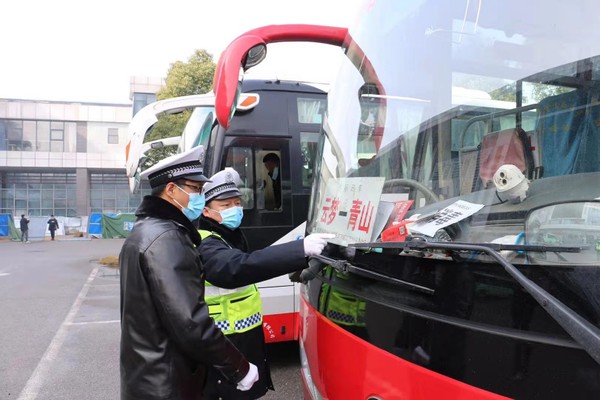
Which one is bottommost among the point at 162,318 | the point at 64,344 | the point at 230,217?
the point at 64,344

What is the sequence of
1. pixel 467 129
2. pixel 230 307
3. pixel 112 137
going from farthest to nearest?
1. pixel 112 137
2. pixel 230 307
3. pixel 467 129

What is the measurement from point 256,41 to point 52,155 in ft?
119

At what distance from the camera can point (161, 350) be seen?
6.39ft

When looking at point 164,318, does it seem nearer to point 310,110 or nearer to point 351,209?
point 351,209

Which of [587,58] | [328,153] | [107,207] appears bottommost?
[107,207]

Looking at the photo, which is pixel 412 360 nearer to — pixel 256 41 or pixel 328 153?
pixel 328 153

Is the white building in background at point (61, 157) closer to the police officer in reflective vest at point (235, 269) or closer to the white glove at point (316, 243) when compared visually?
the police officer in reflective vest at point (235, 269)

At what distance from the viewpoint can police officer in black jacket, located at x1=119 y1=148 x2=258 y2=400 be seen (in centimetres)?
189

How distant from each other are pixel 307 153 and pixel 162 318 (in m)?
3.39

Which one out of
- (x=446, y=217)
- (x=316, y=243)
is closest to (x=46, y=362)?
(x=316, y=243)

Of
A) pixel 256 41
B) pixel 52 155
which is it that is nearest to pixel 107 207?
pixel 52 155

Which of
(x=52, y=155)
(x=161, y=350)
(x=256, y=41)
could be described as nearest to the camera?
(x=161, y=350)

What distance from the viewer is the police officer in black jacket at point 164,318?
1888 mm

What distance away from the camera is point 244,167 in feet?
15.9
